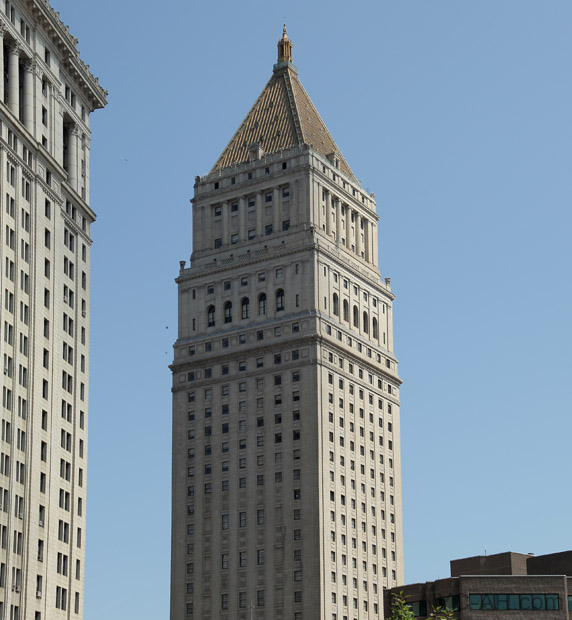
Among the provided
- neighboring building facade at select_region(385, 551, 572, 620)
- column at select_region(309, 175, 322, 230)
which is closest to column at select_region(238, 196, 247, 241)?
column at select_region(309, 175, 322, 230)

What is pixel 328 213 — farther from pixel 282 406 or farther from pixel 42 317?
pixel 42 317

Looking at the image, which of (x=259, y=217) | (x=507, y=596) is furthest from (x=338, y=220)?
(x=507, y=596)

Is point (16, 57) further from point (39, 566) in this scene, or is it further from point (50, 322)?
point (39, 566)

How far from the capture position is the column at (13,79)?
118938mm

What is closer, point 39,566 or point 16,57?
point 39,566

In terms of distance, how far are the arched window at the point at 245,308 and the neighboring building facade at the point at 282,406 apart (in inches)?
7.5

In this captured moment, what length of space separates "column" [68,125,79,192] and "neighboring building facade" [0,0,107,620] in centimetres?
9

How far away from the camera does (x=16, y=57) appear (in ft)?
394

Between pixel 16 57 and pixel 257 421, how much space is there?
73.3 metres

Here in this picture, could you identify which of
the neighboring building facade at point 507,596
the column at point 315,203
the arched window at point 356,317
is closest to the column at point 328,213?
the column at point 315,203

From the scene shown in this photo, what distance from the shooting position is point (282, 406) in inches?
7092

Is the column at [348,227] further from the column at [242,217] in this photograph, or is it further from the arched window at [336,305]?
the column at [242,217]

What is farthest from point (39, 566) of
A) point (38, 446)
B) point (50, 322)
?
point (50, 322)

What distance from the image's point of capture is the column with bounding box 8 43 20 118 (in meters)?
119
